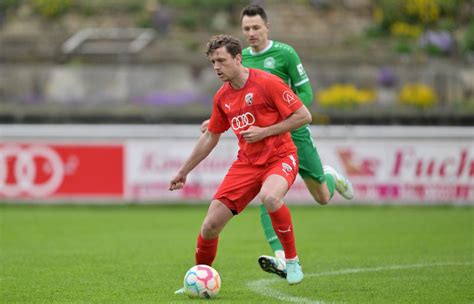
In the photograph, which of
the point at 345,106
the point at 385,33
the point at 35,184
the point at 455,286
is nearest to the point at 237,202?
the point at 455,286

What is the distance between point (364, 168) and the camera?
21.0 meters

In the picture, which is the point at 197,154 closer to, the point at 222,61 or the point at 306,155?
the point at 222,61

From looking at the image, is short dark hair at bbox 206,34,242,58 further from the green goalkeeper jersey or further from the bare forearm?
the green goalkeeper jersey

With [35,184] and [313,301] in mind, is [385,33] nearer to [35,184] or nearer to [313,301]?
[35,184]

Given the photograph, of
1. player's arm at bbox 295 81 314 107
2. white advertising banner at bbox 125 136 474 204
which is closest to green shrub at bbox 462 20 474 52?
white advertising banner at bbox 125 136 474 204

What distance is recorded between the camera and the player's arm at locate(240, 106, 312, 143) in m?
9.11

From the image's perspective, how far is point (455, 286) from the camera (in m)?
9.59

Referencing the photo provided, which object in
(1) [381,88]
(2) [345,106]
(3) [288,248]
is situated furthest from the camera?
(1) [381,88]

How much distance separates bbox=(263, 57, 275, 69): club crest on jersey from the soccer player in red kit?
1.69 metres

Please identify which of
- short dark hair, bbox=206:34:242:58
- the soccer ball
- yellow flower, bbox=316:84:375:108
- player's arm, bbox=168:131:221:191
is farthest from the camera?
yellow flower, bbox=316:84:375:108

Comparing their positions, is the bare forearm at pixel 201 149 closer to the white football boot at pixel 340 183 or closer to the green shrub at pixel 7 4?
the white football boot at pixel 340 183

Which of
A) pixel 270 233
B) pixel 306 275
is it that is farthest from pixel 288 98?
pixel 270 233

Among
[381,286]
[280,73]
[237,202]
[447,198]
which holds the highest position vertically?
[280,73]

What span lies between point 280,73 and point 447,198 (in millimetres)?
10555
